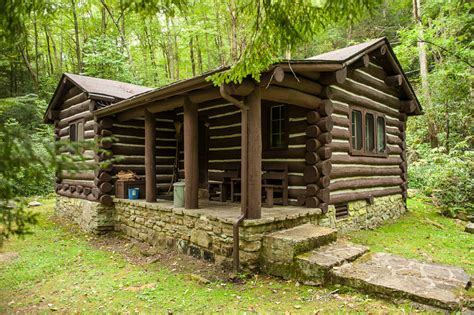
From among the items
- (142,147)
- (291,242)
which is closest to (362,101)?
(291,242)

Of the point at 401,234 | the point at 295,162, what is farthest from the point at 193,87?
the point at 401,234

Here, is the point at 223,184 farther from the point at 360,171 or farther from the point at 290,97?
the point at 360,171

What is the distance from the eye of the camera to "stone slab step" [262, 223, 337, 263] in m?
5.38

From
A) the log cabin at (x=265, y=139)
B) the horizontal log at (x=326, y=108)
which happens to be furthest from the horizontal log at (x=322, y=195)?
the horizontal log at (x=326, y=108)

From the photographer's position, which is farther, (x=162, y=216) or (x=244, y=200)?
(x=162, y=216)

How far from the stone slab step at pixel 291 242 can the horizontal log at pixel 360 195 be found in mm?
1913

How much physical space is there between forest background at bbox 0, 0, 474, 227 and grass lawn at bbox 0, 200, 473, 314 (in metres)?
2.12

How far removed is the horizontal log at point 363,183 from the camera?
8050 mm

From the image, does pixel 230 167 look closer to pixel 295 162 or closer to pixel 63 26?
pixel 295 162

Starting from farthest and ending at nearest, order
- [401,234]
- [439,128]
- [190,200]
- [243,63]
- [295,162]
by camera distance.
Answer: [439,128]
[401,234]
[295,162]
[190,200]
[243,63]

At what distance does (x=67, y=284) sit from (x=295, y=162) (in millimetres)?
5419

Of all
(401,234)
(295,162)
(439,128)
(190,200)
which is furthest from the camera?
(439,128)

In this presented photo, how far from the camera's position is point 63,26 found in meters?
22.7

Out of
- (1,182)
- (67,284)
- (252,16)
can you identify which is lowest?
(67,284)
